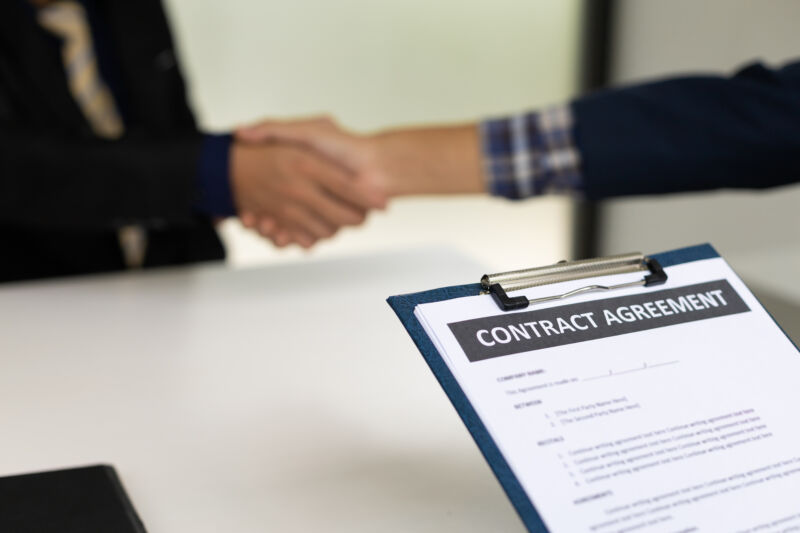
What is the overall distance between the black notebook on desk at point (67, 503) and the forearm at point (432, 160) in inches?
26.5

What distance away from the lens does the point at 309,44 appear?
1.98 metres

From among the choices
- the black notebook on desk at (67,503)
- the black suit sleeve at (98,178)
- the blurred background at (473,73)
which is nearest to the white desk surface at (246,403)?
the black notebook on desk at (67,503)

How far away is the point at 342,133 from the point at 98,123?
17.3 inches

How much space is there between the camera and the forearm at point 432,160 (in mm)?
1085

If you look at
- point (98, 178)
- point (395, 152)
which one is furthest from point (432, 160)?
point (98, 178)

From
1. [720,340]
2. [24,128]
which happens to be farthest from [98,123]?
[720,340]

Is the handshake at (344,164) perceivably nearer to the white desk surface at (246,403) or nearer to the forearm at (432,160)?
the forearm at (432,160)

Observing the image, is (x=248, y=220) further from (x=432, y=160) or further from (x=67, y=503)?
(x=67, y=503)

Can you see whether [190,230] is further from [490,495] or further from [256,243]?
[490,495]

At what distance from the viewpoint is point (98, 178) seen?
42.6 inches

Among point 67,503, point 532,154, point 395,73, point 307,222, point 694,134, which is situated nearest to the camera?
point 67,503

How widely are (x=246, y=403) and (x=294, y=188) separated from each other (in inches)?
20.4

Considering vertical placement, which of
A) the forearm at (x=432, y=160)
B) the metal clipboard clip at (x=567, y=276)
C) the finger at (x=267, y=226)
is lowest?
the metal clipboard clip at (x=567, y=276)

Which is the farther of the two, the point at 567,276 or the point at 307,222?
the point at 307,222
